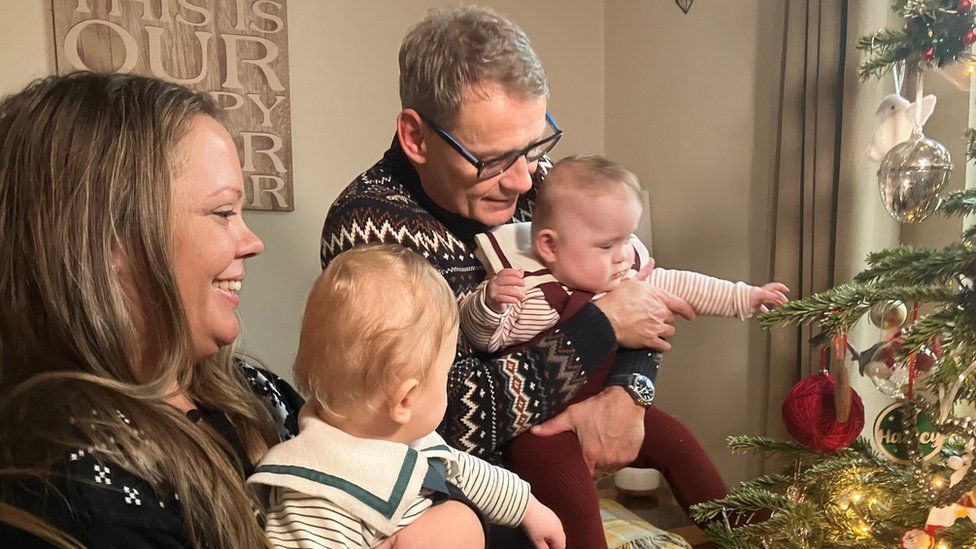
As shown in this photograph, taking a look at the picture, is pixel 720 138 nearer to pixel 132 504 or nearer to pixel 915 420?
pixel 915 420

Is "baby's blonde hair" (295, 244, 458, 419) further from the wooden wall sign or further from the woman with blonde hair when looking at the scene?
the wooden wall sign

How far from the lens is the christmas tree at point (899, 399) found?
3.41 feet

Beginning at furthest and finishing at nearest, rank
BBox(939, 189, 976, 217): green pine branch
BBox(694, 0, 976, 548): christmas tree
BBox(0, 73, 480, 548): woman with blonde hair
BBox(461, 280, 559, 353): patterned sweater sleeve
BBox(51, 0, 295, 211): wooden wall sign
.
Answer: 1. BBox(51, 0, 295, 211): wooden wall sign
2. BBox(461, 280, 559, 353): patterned sweater sleeve
3. BBox(939, 189, 976, 217): green pine branch
4. BBox(694, 0, 976, 548): christmas tree
5. BBox(0, 73, 480, 548): woman with blonde hair

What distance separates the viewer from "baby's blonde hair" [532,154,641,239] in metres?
1.39

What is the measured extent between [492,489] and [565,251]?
500 millimetres

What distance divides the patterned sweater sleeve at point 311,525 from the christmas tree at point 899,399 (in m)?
0.66

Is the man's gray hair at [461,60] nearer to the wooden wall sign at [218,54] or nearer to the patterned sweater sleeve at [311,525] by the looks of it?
the patterned sweater sleeve at [311,525]

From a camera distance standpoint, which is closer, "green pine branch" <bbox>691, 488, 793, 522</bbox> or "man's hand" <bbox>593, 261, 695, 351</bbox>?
"green pine branch" <bbox>691, 488, 793, 522</bbox>

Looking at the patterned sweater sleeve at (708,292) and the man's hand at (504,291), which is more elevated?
the man's hand at (504,291)

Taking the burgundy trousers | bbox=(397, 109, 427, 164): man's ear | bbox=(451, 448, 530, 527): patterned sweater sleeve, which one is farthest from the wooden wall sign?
bbox=(451, 448, 530, 527): patterned sweater sleeve

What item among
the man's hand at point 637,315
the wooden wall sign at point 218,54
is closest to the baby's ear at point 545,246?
the man's hand at point 637,315

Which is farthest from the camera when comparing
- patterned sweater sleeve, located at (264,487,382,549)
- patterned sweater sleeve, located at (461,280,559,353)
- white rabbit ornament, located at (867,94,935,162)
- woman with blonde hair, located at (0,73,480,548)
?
white rabbit ornament, located at (867,94,935,162)

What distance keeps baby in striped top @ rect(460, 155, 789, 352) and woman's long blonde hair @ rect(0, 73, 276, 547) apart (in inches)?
22.2

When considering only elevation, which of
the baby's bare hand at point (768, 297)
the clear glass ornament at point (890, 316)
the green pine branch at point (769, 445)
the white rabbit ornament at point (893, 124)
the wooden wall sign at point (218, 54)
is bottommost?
the green pine branch at point (769, 445)
